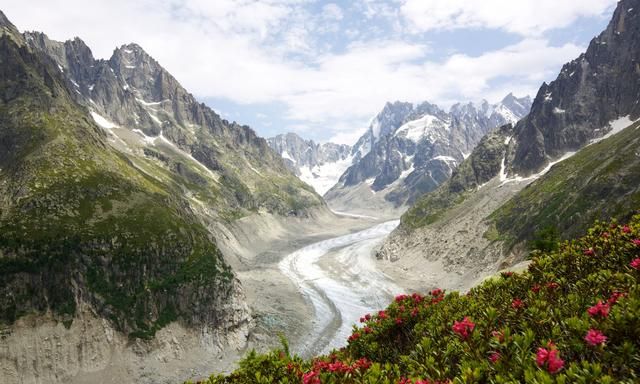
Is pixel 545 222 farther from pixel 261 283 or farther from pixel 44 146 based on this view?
pixel 44 146

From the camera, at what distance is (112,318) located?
82875 mm

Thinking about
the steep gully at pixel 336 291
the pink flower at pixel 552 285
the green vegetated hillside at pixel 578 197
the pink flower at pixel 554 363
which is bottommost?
the steep gully at pixel 336 291

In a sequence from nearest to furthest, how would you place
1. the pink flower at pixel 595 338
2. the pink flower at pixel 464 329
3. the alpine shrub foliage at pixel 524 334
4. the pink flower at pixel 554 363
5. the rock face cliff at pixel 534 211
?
the pink flower at pixel 554 363, the pink flower at pixel 595 338, the alpine shrub foliage at pixel 524 334, the pink flower at pixel 464 329, the rock face cliff at pixel 534 211

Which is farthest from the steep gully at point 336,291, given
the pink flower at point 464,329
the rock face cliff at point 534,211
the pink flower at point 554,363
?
the pink flower at point 554,363

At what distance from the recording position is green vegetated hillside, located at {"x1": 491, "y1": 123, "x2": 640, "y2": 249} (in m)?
94.9

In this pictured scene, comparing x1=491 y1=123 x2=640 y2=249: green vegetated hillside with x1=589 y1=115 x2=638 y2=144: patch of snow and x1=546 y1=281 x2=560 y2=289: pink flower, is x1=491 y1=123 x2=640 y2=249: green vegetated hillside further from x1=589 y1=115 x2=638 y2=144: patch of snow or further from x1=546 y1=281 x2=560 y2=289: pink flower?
x1=546 y1=281 x2=560 y2=289: pink flower

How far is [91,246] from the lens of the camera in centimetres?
9050

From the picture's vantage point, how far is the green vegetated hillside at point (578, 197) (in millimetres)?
94938

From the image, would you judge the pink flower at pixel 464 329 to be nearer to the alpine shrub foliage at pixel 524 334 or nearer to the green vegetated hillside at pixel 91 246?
the alpine shrub foliage at pixel 524 334

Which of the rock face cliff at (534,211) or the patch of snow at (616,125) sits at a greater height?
the patch of snow at (616,125)

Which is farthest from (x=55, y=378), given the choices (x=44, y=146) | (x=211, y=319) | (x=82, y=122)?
(x=82, y=122)

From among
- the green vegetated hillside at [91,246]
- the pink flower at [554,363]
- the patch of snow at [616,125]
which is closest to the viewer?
the pink flower at [554,363]

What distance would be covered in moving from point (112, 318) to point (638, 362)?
301 feet

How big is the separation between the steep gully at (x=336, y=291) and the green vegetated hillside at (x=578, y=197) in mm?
47331
